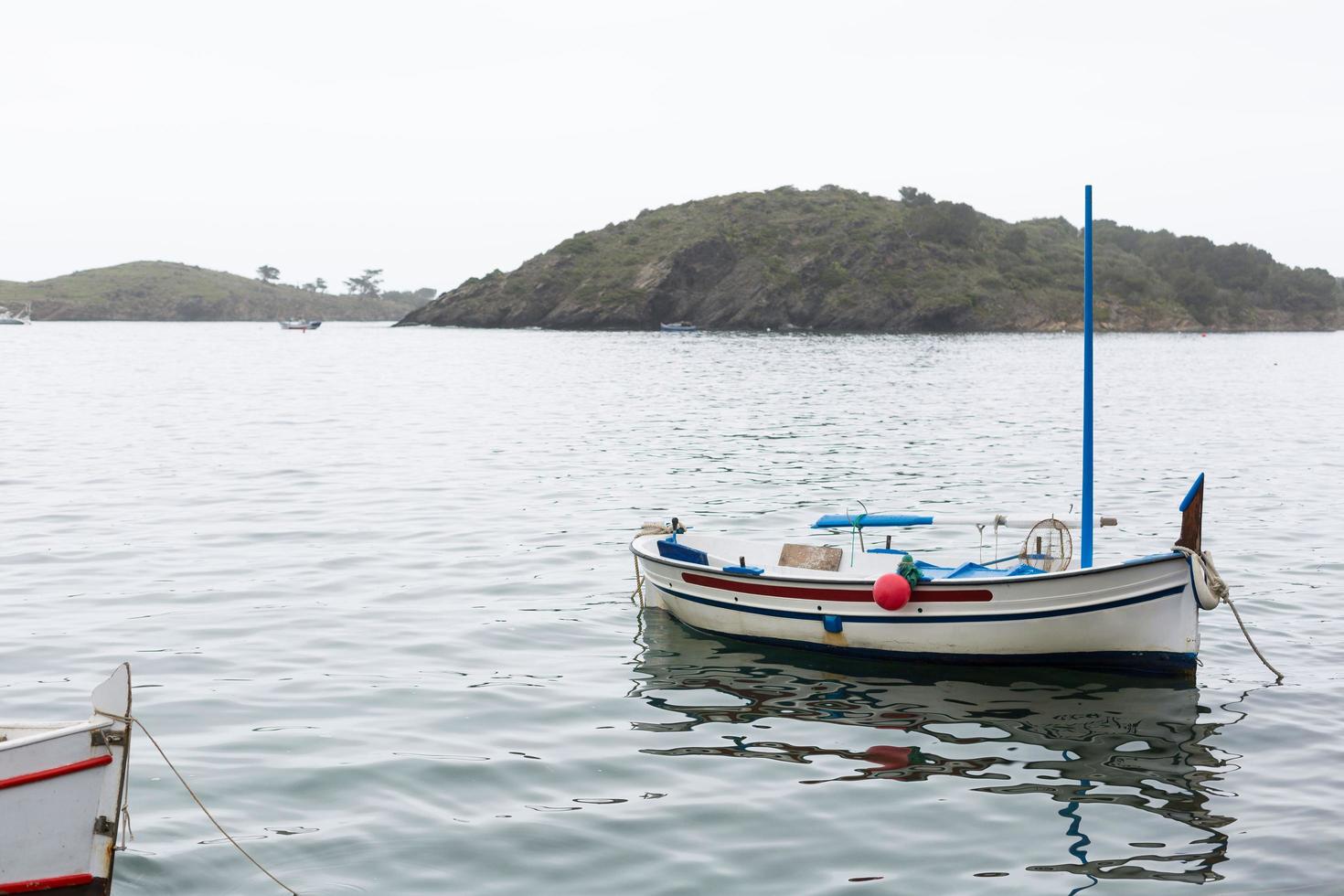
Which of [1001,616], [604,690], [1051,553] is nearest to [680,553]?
[604,690]

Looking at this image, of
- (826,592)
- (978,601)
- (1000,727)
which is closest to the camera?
(1000,727)

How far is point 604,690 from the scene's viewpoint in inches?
556

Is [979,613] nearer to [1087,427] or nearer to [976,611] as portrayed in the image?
[976,611]

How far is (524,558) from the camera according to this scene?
2161 cm

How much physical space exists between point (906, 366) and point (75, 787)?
7839 centimetres

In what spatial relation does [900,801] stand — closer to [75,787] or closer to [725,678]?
[725,678]

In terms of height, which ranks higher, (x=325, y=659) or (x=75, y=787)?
(x=75, y=787)

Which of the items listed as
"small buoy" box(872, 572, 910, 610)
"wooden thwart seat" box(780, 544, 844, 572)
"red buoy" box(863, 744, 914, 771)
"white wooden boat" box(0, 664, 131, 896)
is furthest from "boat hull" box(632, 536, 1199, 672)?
"white wooden boat" box(0, 664, 131, 896)

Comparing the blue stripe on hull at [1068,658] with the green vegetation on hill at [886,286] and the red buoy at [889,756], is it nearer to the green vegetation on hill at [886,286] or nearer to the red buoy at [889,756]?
the red buoy at [889,756]

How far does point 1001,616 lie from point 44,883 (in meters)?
10.4

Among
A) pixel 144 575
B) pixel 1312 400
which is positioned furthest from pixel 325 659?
pixel 1312 400

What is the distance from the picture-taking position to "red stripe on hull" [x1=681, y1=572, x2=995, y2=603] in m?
14.3

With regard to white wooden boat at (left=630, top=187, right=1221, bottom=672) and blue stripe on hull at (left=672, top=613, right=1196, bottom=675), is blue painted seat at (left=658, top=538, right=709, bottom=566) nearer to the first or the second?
white wooden boat at (left=630, top=187, right=1221, bottom=672)

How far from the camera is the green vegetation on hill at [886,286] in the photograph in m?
168
